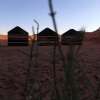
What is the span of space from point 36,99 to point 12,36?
56.3 feet

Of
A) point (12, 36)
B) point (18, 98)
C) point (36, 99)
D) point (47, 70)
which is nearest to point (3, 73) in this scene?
point (47, 70)

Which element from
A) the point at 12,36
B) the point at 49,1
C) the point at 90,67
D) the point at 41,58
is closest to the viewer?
the point at 49,1

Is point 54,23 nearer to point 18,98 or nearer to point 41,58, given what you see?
point 18,98

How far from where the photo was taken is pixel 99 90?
5.21ft

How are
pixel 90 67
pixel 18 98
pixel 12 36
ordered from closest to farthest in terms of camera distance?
pixel 18 98, pixel 90 67, pixel 12 36

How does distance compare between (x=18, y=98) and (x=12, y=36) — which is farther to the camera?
(x=12, y=36)

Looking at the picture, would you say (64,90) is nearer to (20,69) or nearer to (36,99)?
(36,99)

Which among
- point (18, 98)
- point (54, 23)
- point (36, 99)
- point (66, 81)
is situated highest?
point (54, 23)

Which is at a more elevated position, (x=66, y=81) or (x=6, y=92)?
(x=66, y=81)

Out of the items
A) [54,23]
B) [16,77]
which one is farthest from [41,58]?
[54,23]

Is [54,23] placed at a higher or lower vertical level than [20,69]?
higher

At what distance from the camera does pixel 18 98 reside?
628cm

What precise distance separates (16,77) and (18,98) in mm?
1411

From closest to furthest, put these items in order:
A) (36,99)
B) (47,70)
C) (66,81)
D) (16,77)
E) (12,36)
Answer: (66,81), (36,99), (16,77), (47,70), (12,36)
